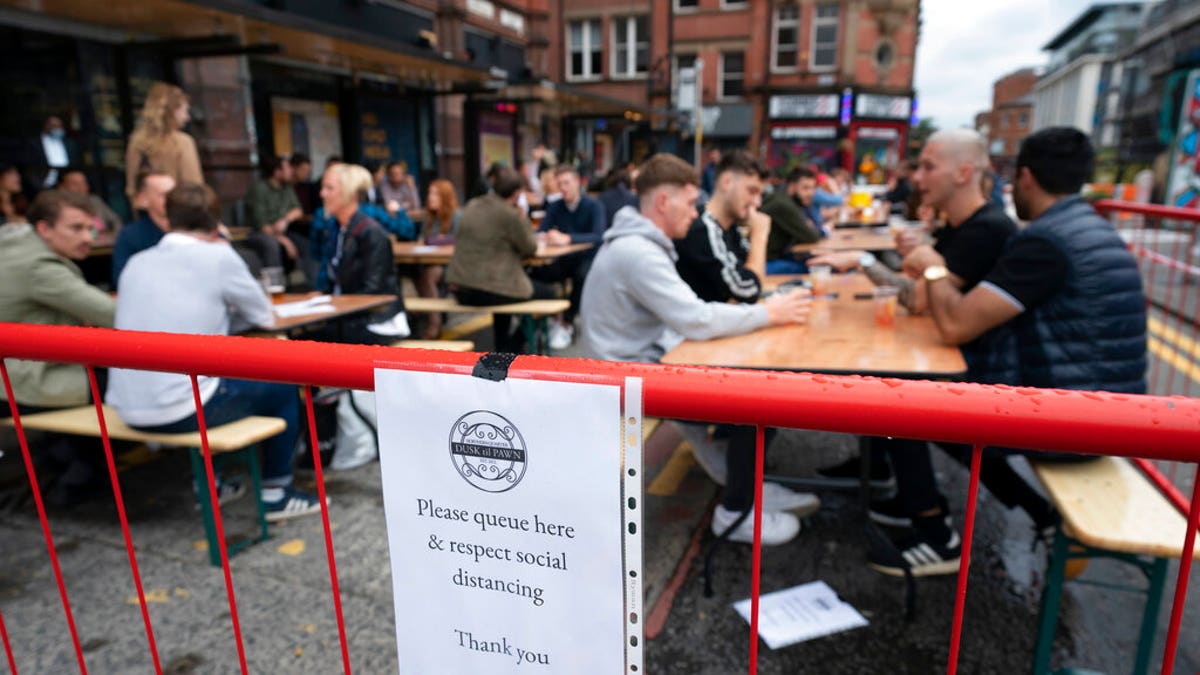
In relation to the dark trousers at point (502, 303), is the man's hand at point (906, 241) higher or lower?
higher

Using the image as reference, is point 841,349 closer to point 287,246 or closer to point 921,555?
point 921,555

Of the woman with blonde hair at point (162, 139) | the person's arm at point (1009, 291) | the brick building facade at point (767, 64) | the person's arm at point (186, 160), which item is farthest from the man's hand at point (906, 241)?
the brick building facade at point (767, 64)

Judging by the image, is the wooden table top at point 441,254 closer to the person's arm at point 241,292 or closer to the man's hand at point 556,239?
the man's hand at point 556,239

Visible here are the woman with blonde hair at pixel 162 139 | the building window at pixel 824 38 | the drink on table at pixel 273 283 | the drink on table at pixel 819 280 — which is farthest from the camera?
the building window at pixel 824 38

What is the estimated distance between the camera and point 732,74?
2969 cm

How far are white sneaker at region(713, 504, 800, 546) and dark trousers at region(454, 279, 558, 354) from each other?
2954 millimetres

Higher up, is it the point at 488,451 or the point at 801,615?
the point at 488,451

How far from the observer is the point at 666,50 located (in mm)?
28281

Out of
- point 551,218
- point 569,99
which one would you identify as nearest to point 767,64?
point 569,99

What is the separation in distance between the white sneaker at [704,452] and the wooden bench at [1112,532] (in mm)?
1380

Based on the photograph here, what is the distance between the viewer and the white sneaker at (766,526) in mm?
3027

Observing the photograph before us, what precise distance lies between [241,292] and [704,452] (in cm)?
236

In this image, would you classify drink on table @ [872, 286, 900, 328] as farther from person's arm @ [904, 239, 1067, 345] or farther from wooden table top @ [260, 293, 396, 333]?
wooden table top @ [260, 293, 396, 333]

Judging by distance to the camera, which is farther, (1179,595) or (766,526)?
(766,526)
